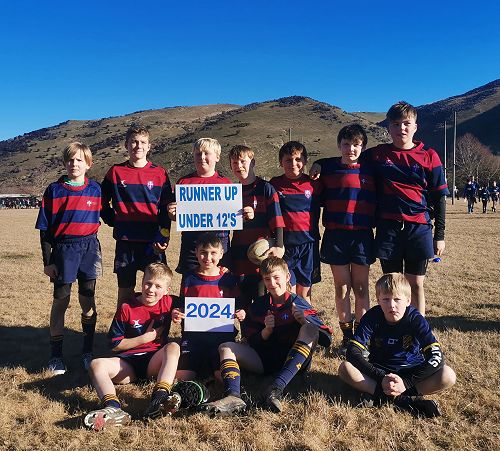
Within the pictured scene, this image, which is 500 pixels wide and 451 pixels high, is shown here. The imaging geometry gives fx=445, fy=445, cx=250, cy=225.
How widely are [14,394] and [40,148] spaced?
556 ft

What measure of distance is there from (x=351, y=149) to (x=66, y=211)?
10.1ft

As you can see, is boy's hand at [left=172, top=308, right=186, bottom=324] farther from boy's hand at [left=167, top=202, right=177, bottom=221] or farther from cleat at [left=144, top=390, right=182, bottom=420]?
boy's hand at [left=167, top=202, right=177, bottom=221]

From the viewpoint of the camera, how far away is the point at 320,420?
3.46m

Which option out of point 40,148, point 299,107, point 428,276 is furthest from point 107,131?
point 428,276

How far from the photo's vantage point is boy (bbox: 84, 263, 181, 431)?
3840 mm

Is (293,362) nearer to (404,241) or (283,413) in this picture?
(283,413)

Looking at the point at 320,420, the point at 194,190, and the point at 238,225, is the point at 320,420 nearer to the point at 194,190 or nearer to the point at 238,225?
the point at 238,225

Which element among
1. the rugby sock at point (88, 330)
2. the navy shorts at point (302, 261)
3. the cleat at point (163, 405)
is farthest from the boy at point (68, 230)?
the navy shorts at point (302, 261)

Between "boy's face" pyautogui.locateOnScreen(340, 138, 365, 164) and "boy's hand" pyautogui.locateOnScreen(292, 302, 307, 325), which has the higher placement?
"boy's face" pyautogui.locateOnScreen(340, 138, 365, 164)

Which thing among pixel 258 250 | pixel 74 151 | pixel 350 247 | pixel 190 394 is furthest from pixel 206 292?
pixel 74 151

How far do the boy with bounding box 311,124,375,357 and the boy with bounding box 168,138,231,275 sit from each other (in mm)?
1108

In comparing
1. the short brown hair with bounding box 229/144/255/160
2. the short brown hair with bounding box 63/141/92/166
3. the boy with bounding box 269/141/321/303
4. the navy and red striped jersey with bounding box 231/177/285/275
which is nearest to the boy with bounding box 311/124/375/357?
the boy with bounding box 269/141/321/303

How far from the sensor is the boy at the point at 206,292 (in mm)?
4223

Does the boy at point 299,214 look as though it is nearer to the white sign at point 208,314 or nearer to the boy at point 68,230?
→ the white sign at point 208,314
